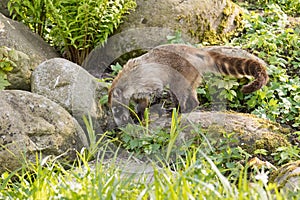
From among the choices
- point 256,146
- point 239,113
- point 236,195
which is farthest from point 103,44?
point 236,195

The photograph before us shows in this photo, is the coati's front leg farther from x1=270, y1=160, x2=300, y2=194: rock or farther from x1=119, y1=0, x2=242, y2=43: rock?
x1=270, y1=160, x2=300, y2=194: rock

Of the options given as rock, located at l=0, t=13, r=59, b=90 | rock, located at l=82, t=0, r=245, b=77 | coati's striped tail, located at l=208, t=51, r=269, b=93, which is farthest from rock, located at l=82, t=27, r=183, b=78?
coati's striped tail, located at l=208, t=51, r=269, b=93

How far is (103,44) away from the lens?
19.8ft

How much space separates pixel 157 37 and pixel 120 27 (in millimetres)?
427

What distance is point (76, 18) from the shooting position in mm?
5762

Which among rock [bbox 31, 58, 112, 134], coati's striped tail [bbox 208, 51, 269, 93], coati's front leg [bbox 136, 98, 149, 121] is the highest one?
coati's striped tail [bbox 208, 51, 269, 93]

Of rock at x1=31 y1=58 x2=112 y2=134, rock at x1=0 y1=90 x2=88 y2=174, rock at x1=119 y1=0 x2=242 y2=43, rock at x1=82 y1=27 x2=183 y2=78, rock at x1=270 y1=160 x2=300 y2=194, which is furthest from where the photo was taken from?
rock at x1=119 y1=0 x2=242 y2=43

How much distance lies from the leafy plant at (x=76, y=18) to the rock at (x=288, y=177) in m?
2.81

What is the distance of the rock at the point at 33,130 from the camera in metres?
4.27

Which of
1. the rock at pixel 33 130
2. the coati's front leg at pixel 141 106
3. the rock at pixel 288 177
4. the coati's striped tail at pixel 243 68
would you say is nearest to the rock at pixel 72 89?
the coati's front leg at pixel 141 106

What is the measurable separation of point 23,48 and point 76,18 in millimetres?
647

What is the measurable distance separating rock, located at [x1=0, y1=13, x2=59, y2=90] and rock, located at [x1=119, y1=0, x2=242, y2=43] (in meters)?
0.91

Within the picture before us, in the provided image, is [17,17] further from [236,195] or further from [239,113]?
[236,195]

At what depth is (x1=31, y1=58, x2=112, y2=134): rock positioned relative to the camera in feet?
17.1
